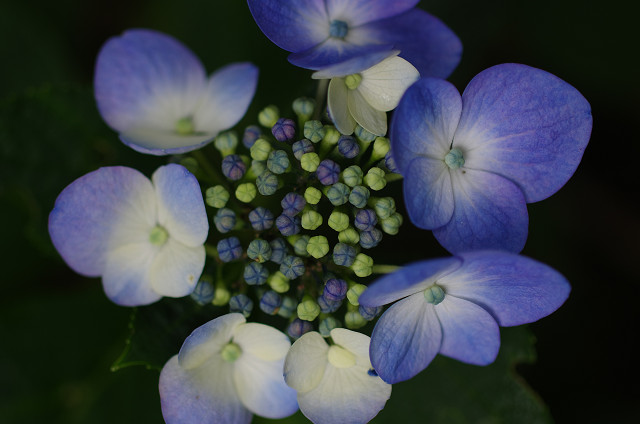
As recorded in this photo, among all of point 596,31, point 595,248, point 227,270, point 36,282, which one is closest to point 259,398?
point 227,270

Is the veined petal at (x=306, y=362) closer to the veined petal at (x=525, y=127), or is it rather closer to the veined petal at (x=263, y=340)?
the veined petal at (x=263, y=340)

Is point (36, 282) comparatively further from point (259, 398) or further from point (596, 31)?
point (596, 31)

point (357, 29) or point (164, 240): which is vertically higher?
point (357, 29)

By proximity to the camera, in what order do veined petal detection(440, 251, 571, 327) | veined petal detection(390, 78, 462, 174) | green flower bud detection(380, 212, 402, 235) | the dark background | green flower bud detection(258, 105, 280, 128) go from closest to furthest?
veined petal detection(440, 251, 571, 327) < veined petal detection(390, 78, 462, 174) < green flower bud detection(380, 212, 402, 235) < green flower bud detection(258, 105, 280, 128) < the dark background

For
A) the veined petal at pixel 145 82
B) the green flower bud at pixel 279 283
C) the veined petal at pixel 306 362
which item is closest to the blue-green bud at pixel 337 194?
the green flower bud at pixel 279 283

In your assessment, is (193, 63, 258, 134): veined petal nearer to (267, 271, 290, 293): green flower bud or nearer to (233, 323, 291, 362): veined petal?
(267, 271, 290, 293): green flower bud

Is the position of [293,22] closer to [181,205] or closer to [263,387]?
[181,205]

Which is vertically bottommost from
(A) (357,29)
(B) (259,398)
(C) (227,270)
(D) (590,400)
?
(D) (590,400)

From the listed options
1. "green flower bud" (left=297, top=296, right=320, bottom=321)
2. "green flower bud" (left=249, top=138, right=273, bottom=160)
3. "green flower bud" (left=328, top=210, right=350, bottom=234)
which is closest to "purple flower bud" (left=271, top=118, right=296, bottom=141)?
"green flower bud" (left=249, top=138, right=273, bottom=160)
